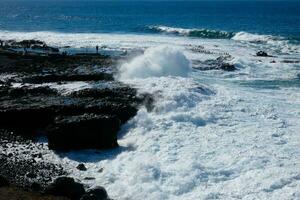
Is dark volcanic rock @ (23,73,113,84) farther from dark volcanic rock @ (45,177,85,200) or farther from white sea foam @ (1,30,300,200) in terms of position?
dark volcanic rock @ (45,177,85,200)

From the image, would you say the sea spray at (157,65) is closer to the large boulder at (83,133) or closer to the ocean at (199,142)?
the ocean at (199,142)

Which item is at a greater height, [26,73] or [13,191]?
[26,73]

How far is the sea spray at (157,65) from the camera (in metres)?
30.8

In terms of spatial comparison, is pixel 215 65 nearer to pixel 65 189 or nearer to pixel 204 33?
pixel 65 189

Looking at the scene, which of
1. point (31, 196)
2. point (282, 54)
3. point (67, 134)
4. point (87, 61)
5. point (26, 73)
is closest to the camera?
point (31, 196)

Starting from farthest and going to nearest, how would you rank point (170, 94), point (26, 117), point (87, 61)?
point (87, 61), point (170, 94), point (26, 117)

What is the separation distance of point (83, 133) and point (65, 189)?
4497 mm

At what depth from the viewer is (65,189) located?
15.8 meters

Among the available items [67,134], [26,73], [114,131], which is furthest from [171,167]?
[26,73]

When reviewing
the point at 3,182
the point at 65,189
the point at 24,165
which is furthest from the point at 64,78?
the point at 65,189

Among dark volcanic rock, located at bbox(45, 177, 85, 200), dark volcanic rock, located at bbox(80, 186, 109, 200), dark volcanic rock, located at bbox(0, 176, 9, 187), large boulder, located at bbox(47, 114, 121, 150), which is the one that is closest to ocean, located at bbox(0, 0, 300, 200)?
large boulder, located at bbox(47, 114, 121, 150)

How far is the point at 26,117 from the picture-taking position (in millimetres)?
22641

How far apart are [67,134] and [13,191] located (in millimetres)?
4432

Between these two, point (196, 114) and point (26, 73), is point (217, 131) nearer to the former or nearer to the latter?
point (196, 114)
